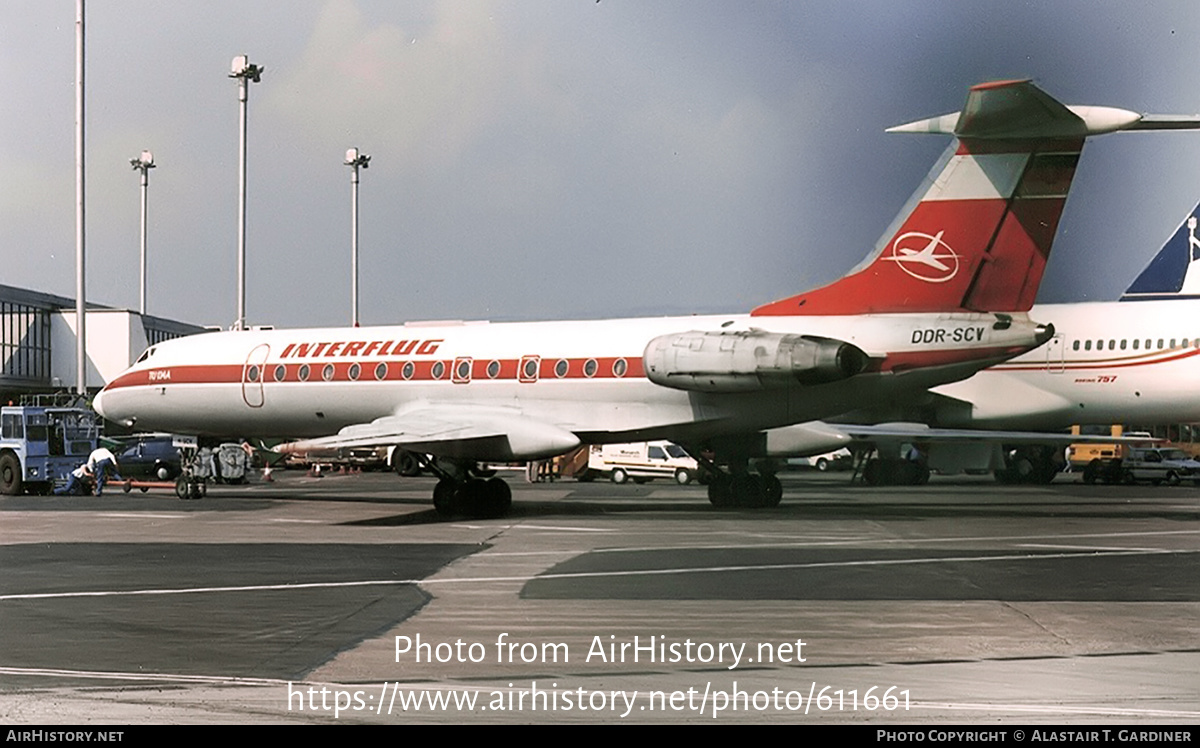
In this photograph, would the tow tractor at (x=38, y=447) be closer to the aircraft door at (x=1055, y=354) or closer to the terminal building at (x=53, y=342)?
the terminal building at (x=53, y=342)

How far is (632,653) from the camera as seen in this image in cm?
873

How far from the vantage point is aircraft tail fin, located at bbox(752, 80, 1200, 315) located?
59.7ft

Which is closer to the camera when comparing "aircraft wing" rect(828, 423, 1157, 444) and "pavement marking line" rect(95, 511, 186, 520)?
"pavement marking line" rect(95, 511, 186, 520)

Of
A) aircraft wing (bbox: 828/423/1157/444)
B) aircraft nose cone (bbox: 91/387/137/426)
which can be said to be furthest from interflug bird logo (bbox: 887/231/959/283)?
aircraft nose cone (bbox: 91/387/137/426)

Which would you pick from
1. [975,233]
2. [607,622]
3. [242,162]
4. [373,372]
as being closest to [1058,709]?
[607,622]

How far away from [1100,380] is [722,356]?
8898 millimetres

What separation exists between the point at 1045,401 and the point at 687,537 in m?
10.6

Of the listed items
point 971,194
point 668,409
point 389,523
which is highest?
point 971,194

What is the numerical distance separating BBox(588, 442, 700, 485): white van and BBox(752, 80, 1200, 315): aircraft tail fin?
19.3 m

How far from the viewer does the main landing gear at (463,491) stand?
76.5 feet

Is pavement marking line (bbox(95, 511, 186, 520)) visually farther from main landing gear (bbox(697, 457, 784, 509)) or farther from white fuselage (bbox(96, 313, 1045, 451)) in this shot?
main landing gear (bbox(697, 457, 784, 509))

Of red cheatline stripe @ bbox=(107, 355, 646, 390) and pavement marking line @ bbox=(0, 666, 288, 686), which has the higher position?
red cheatline stripe @ bbox=(107, 355, 646, 390)
